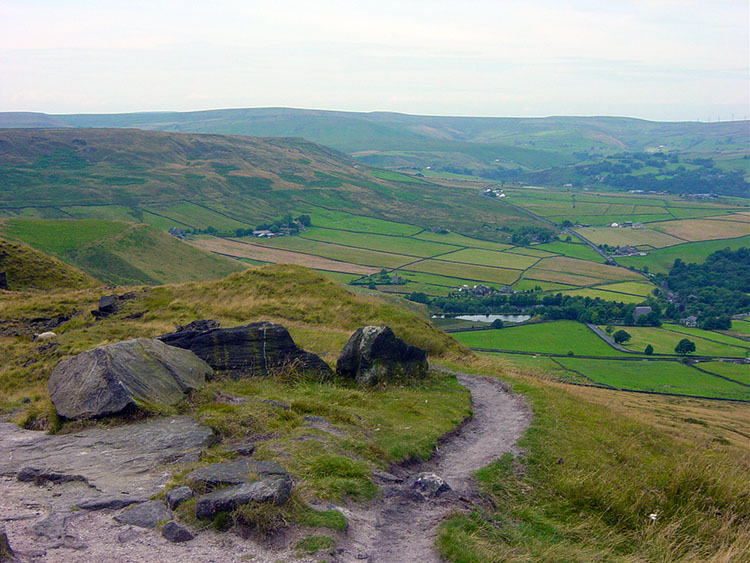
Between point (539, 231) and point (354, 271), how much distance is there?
2958 inches

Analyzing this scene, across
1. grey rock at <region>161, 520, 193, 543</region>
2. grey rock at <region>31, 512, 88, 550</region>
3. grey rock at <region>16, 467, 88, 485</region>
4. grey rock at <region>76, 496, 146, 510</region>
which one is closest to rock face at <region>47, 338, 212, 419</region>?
grey rock at <region>16, 467, 88, 485</region>

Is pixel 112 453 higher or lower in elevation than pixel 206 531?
lower

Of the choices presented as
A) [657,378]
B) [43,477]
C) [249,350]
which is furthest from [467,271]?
[43,477]

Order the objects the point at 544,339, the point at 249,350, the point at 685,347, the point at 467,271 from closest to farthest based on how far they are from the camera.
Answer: the point at 249,350 → the point at 685,347 → the point at 544,339 → the point at 467,271

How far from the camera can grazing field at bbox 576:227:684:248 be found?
158 meters

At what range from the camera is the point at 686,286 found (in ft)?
402

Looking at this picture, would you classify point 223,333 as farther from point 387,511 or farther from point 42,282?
point 42,282

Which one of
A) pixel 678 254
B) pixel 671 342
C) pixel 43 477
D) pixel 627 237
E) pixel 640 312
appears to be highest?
pixel 43 477

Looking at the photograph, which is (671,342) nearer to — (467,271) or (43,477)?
(467,271)

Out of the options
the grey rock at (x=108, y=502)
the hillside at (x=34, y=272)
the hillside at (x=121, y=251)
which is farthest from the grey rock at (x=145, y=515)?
the hillside at (x=121, y=251)

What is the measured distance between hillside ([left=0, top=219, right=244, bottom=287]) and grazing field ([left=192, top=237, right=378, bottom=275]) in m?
23.2

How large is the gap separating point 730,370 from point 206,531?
77.8m

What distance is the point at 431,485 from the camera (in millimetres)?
12516

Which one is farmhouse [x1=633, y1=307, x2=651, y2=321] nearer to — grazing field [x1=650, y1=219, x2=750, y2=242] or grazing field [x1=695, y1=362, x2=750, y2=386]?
grazing field [x1=695, y1=362, x2=750, y2=386]
